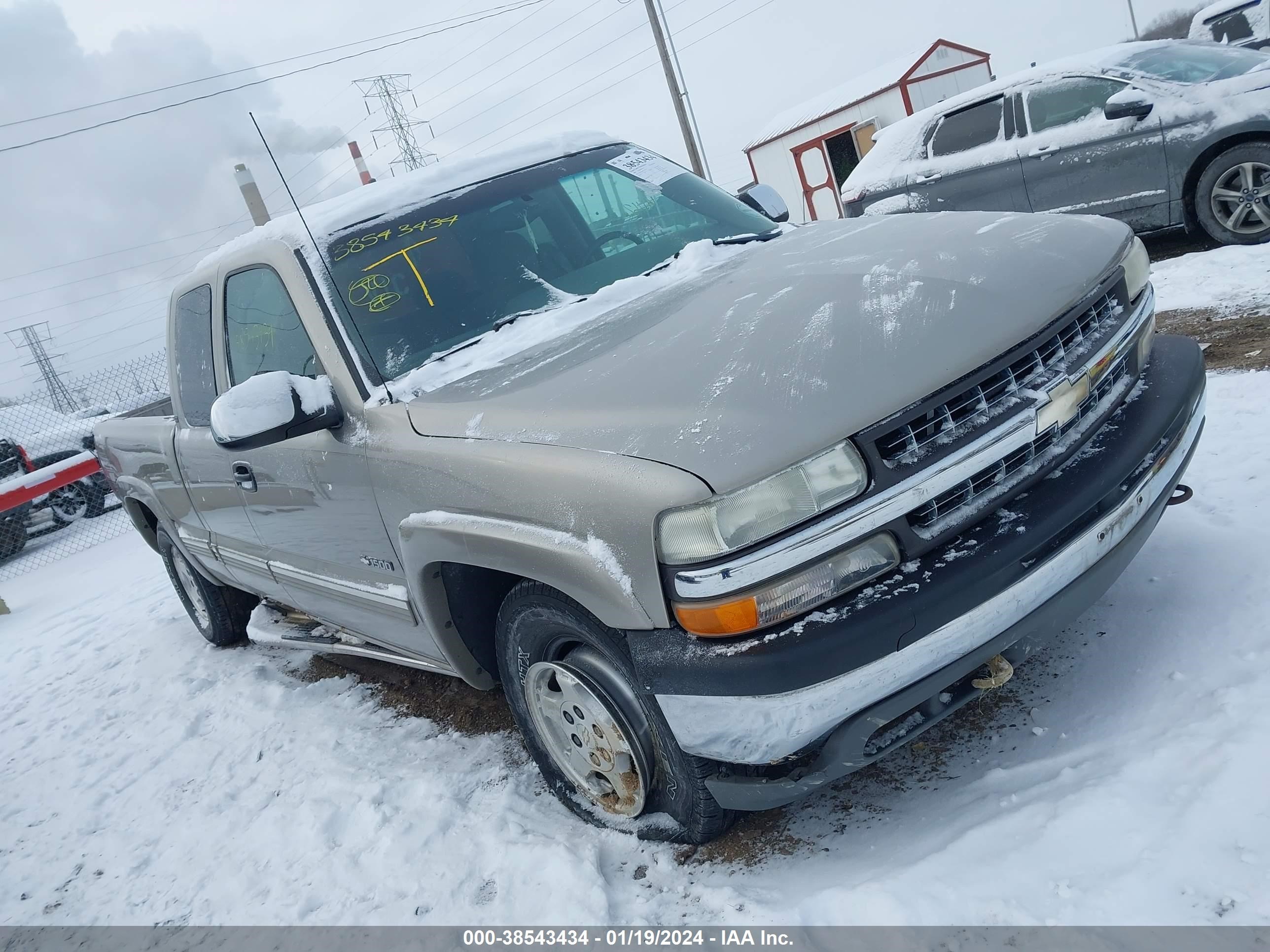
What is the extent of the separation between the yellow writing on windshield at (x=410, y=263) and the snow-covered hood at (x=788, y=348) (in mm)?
447

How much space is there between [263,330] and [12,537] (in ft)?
31.7

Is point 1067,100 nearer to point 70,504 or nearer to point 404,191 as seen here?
point 404,191

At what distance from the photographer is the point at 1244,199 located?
21.2 feet

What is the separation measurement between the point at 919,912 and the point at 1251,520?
193 cm

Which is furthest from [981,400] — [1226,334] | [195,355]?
[1226,334]

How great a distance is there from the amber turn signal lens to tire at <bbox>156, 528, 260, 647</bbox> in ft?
12.6

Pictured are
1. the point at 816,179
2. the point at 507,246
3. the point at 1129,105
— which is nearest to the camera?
the point at 507,246

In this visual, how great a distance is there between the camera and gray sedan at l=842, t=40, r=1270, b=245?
→ 21.3 feet

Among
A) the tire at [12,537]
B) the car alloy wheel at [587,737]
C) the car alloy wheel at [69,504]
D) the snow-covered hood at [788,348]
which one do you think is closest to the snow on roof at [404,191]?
the snow-covered hood at [788,348]

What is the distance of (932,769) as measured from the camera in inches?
99.4

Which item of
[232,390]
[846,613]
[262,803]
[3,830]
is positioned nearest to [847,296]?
[846,613]

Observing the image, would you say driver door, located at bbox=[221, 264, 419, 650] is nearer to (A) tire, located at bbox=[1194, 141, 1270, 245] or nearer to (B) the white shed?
(A) tire, located at bbox=[1194, 141, 1270, 245]

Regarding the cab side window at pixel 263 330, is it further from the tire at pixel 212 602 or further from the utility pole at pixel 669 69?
the utility pole at pixel 669 69
